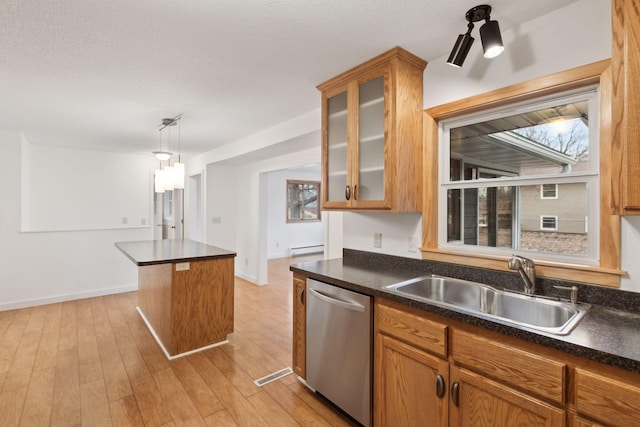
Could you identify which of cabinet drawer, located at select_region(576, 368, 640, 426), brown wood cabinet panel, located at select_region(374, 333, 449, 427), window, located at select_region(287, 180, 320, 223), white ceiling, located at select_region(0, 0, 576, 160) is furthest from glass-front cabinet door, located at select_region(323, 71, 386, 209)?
window, located at select_region(287, 180, 320, 223)

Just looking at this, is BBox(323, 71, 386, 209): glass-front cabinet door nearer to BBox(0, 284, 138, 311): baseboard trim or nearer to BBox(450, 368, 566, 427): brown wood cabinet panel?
BBox(450, 368, 566, 427): brown wood cabinet panel

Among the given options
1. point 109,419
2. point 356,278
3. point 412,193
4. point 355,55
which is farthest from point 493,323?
point 109,419

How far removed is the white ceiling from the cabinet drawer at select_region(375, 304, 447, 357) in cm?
157

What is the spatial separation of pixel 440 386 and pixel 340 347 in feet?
2.14

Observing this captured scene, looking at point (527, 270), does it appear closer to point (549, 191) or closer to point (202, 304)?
point (549, 191)

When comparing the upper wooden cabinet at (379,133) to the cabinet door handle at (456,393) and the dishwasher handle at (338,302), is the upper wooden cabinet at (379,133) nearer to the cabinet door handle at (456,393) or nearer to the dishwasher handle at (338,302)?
the dishwasher handle at (338,302)

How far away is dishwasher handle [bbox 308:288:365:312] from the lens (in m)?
1.80

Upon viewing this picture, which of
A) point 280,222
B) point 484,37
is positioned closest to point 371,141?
point 484,37

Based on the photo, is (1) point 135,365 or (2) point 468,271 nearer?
(2) point 468,271

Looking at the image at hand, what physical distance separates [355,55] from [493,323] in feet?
5.72

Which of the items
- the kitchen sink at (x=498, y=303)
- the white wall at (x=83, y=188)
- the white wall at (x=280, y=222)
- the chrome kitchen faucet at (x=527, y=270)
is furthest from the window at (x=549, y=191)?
the white wall at (x=280, y=222)

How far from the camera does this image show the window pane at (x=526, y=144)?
1.65m

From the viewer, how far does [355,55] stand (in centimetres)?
202

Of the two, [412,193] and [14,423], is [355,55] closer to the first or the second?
[412,193]
